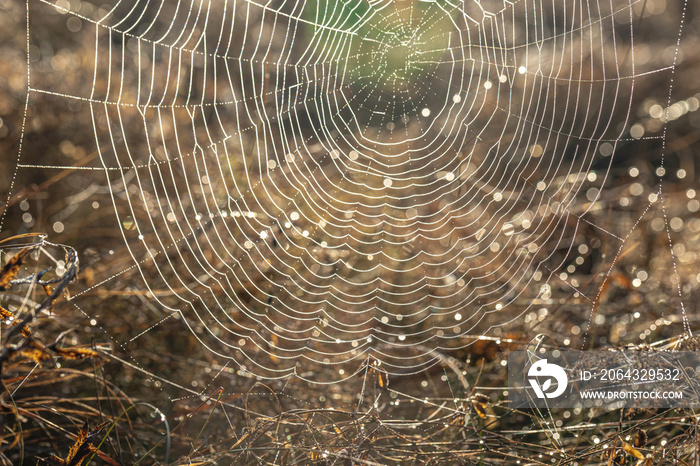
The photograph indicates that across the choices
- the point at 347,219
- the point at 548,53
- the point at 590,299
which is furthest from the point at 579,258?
the point at 548,53

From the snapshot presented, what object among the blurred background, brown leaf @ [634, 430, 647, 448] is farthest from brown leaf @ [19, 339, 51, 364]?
brown leaf @ [634, 430, 647, 448]

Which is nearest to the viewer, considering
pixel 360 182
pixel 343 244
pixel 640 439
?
pixel 640 439

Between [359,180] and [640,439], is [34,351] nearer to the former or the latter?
[640,439]

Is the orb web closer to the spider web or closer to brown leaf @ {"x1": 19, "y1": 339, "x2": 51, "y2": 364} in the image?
the spider web

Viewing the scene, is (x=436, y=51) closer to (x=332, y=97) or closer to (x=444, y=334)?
(x=332, y=97)

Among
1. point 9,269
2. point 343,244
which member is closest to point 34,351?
point 9,269

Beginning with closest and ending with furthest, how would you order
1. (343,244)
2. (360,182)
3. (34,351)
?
(34,351), (343,244), (360,182)
